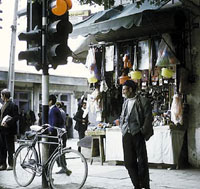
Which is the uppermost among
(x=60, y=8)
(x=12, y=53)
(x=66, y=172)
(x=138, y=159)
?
(x=12, y=53)

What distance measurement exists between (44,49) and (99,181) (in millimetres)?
2846

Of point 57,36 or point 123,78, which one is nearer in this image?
point 57,36

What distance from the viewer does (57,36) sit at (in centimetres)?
677

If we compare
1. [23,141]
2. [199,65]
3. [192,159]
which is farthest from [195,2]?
[23,141]

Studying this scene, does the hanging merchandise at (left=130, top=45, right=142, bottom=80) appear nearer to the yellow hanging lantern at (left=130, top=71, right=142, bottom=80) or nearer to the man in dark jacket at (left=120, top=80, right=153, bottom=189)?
the yellow hanging lantern at (left=130, top=71, right=142, bottom=80)

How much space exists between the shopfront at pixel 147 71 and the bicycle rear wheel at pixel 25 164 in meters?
3.11

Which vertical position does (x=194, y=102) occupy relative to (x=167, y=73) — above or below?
below

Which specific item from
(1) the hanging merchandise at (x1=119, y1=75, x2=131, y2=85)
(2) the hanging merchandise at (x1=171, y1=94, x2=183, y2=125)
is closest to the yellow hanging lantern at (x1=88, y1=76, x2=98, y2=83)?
(1) the hanging merchandise at (x1=119, y1=75, x2=131, y2=85)

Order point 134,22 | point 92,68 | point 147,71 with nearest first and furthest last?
point 134,22
point 147,71
point 92,68

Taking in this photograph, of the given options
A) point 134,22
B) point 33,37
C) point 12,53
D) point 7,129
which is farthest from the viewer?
point 12,53

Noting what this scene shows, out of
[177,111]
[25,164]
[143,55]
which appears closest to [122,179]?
[25,164]

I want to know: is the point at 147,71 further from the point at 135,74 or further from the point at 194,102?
the point at 194,102

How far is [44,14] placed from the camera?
689 cm

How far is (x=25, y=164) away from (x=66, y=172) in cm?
89
